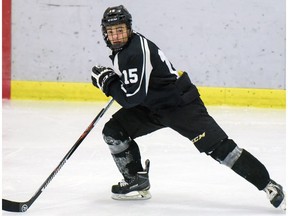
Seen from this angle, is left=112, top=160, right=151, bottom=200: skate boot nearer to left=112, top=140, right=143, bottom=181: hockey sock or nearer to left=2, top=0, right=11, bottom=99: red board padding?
left=112, top=140, right=143, bottom=181: hockey sock

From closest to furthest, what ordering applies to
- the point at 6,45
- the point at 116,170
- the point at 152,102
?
the point at 152,102
the point at 116,170
the point at 6,45

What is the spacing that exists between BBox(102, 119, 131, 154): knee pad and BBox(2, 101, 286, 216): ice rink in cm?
24

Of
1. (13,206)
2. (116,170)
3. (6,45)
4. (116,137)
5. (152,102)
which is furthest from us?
(6,45)

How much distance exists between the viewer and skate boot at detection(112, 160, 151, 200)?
3084mm

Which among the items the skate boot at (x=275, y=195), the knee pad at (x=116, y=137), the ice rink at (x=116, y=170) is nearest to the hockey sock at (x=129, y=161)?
the knee pad at (x=116, y=137)

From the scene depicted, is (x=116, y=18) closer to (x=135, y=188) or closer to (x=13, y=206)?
(x=135, y=188)

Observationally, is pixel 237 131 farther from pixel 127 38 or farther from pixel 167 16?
pixel 127 38

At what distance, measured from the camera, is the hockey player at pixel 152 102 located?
2842 mm

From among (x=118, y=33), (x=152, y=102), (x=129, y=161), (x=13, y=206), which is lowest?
(x=13, y=206)

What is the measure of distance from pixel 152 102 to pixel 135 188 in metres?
0.41

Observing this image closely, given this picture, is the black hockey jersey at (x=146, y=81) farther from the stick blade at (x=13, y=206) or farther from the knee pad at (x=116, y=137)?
the stick blade at (x=13, y=206)

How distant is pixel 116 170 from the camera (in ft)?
12.1

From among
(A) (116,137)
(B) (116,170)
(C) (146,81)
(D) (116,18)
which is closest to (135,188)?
(A) (116,137)

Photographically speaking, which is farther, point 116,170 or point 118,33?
point 116,170
